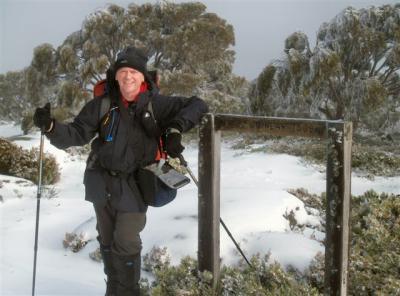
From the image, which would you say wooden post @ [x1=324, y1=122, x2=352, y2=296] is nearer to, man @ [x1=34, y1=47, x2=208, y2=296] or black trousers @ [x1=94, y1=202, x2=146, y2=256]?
man @ [x1=34, y1=47, x2=208, y2=296]

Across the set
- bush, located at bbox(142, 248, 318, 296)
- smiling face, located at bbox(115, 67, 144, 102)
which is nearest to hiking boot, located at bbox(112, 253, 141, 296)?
bush, located at bbox(142, 248, 318, 296)

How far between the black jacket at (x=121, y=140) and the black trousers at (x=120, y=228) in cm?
8

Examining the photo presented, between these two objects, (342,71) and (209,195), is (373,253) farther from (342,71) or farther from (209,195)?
(342,71)

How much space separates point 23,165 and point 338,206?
7.56m

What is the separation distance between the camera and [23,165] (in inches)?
342

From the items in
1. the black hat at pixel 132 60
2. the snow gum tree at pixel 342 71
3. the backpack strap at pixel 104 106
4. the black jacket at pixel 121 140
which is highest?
the snow gum tree at pixel 342 71

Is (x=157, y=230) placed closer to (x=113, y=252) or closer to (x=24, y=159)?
(x=113, y=252)

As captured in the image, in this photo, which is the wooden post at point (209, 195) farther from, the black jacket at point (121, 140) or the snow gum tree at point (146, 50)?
the snow gum tree at point (146, 50)

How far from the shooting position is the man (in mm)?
2840

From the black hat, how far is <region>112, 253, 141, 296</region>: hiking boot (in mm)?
1346

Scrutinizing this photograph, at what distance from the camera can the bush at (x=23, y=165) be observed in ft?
27.8

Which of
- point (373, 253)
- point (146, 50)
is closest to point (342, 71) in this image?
point (146, 50)

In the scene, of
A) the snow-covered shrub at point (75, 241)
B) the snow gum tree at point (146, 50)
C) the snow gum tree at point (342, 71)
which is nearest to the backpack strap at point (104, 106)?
the snow-covered shrub at point (75, 241)

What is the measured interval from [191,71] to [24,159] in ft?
40.8
